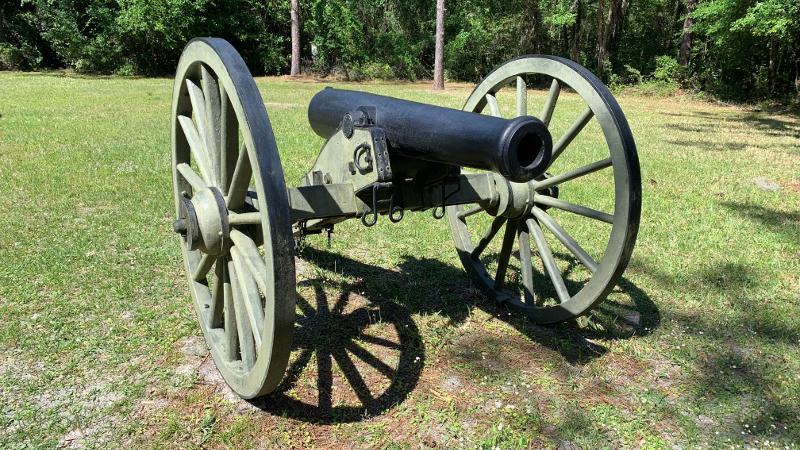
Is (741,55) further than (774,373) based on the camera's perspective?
Yes

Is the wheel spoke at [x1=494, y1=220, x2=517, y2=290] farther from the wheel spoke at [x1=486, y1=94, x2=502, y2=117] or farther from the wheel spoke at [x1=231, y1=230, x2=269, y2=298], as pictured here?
the wheel spoke at [x1=231, y1=230, x2=269, y2=298]

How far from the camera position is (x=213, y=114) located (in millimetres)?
2727

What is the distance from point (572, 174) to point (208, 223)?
6.52ft

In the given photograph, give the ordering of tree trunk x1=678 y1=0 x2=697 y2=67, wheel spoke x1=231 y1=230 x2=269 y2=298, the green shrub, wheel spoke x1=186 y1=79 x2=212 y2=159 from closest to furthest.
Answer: wheel spoke x1=231 y1=230 x2=269 y2=298, wheel spoke x1=186 y1=79 x2=212 y2=159, tree trunk x1=678 y1=0 x2=697 y2=67, the green shrub

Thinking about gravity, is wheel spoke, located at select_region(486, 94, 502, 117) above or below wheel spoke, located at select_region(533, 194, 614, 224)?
above

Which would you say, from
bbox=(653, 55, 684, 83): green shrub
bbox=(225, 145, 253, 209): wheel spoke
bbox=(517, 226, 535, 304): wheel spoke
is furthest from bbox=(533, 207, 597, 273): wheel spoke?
bbox=(653, 55, 684, 83): green shrub

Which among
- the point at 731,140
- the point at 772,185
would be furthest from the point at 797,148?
the point at 772,185

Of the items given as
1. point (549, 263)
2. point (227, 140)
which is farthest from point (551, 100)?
point (227, 140)

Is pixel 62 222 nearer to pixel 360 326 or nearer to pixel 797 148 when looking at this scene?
pixel 360 326

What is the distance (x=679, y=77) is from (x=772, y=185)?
53.5ft

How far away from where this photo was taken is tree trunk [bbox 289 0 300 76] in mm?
24703

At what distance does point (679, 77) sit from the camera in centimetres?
2209

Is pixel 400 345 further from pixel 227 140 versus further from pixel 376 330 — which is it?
pixel 227 140

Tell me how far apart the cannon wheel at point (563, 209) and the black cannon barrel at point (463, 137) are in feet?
2.45
